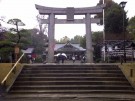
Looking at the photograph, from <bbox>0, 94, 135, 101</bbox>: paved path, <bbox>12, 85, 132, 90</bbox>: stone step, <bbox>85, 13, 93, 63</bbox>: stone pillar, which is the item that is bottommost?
<bbox>0, 94, 135, 101</bbox>: paved path

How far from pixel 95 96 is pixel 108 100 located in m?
0.99

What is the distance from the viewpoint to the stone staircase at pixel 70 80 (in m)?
15.8

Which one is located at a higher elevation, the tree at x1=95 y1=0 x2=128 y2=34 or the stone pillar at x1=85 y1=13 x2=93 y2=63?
the tree at x1=95 y1=0 x2=128 y2=34

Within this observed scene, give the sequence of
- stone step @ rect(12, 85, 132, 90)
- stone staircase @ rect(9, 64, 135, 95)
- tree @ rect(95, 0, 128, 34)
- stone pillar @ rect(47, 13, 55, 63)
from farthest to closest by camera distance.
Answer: tree @ rect(95, 0, 128, 34) < stone pillar @ rect(47, 13, 55, 63) < stone step @ rect(12, 85, 132, 90) < stone staircase @ rect(9, 64, 135, 95)

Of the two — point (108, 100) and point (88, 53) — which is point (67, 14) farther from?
point (108, 100)

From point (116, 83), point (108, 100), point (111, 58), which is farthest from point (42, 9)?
point (108, 100)

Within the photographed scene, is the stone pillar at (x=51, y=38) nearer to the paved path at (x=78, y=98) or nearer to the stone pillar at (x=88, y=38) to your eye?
the stone pillar at (x=88, y=38)

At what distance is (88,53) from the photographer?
2855 cm

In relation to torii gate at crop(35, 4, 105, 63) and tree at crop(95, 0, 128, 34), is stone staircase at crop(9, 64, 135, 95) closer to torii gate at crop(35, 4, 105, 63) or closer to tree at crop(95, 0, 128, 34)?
torii gate at crop(35, 4, 105, 63)

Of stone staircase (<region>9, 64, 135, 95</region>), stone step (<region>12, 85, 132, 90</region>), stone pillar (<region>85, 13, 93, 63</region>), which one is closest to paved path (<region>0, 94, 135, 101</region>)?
stone staircase (<region>9, 64, 135, 95</region>)

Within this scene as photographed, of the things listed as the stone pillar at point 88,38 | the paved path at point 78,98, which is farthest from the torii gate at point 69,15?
the paved path at point 78,98

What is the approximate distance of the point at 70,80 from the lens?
1708 cm

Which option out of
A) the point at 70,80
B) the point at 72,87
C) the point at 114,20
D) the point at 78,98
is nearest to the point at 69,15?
the point at 70,80

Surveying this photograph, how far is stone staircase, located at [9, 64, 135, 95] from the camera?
15.8m
